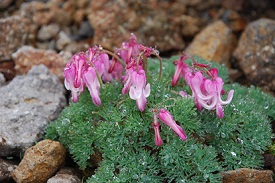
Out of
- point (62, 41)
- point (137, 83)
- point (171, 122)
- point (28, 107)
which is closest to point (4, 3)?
point (62, 41)

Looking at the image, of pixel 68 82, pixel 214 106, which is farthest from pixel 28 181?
pixel 214 106

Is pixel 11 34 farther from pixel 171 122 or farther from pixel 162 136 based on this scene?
pixel 171 122

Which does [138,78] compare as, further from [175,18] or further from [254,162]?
[175,18]

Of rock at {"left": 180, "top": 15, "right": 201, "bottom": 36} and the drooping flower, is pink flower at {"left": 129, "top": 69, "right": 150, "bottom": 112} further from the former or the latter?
rock at {"left": 180, "top": 15, "right": 201, "bottom": 36}

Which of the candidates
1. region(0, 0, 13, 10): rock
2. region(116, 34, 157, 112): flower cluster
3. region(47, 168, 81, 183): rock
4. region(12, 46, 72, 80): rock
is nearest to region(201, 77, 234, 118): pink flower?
region(116, 34, 157, 112): flower cluster

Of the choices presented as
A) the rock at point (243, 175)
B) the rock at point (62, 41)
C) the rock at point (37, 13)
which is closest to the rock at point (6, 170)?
the rock at point (243, 175)

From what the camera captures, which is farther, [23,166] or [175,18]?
[175,18]
